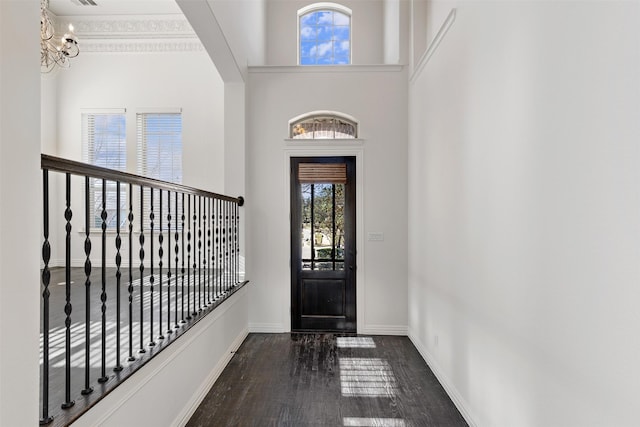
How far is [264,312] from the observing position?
173 inches

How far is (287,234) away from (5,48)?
3537 millimetres

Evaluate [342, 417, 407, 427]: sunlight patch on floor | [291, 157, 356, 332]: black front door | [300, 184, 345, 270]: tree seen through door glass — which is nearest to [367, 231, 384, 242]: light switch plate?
[291, 157, 356, 332]: black front door

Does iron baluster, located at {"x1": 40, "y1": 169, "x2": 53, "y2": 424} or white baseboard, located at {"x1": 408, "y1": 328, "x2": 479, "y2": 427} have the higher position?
iron baluster, located at {"x1": 40, "y1": 169, "x2": 53, "y2": 424}

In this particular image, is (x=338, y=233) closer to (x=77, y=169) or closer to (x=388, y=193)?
(x=388, y=193)

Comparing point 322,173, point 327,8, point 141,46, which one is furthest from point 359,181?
point 141,46

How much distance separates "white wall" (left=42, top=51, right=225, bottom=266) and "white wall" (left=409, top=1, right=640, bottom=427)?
14.4 feet

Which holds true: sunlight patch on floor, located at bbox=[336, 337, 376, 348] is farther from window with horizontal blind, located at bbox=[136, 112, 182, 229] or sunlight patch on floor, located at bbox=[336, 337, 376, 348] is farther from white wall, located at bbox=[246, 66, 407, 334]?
window with horizontal blind, located at bbox=[136, 112, 182, 229]

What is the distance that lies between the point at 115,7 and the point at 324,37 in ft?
11.7

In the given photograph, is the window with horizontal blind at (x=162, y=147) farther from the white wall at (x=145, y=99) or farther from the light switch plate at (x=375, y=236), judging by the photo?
the light switch plate at (x=375, y=236)

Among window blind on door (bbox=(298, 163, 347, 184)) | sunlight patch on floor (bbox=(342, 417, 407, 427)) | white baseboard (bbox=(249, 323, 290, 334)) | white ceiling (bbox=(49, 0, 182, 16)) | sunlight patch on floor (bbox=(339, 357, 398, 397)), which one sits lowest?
sunlight patch on floor (bbox=(339, 357, 398, 397))

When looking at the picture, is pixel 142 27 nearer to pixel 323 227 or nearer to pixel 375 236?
pixel 323 227

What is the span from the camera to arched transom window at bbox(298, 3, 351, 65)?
17.3 feet

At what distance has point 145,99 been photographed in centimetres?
626

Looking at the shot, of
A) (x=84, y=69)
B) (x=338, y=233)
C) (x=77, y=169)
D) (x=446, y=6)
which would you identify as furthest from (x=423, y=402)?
(x=84, y=69)
